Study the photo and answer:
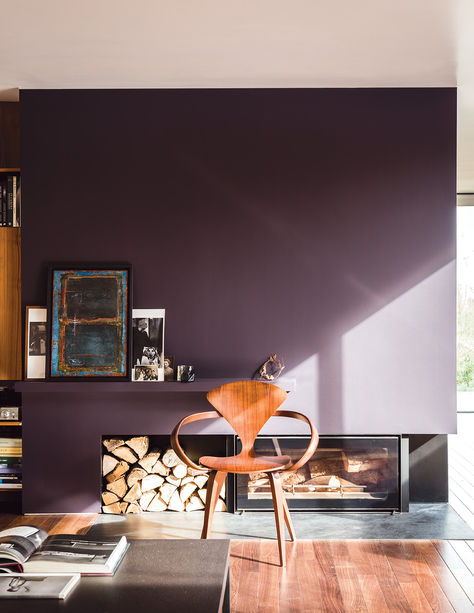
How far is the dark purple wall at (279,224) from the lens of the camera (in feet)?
12.6

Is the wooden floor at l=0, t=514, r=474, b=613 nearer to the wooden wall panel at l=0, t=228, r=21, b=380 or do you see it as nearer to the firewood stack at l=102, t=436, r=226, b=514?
the firewood stack at l=102, t=436, r=226, b=514

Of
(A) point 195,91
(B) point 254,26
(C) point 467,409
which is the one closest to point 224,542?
(B) point 254,26

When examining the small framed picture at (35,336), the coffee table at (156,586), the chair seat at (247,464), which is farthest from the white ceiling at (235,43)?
the coffee table at (156,586)

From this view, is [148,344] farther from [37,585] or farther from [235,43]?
[37,585]

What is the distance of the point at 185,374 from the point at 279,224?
3.78 feet

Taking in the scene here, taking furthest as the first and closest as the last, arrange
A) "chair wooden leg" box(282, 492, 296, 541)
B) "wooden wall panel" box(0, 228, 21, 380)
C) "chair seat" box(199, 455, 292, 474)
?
"wooden wall panel" box(0, 228, 21, 380), "chair wooden leg" box(282, 492, 296, 541), "chair seat" box(199, 455, 292, 474)

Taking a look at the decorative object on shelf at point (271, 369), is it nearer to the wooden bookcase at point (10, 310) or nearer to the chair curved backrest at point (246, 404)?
the chair curved backrest at point (246, 404)

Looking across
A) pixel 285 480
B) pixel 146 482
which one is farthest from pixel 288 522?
pixel 146 482

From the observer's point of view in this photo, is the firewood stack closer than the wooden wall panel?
Yes

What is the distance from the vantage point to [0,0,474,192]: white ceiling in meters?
2.83

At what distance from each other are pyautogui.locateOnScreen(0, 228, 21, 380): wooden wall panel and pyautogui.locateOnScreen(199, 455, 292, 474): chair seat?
1591 millimetres

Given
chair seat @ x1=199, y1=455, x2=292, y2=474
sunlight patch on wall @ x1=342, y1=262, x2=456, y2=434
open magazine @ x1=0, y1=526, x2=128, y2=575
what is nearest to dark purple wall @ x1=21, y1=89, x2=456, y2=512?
sunlight patch on wall @ x1=342, y1=262, x2=456, y2=434

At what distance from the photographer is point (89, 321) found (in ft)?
12.4

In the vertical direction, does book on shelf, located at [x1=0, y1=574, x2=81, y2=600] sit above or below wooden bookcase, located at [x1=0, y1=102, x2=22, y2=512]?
below
